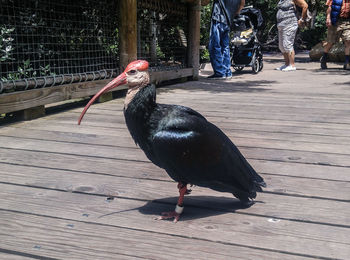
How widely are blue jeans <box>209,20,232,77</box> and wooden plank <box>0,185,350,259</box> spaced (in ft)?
21.7

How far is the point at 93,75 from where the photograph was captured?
552 centimetres

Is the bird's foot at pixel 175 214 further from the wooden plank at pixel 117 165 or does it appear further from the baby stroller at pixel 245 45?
Answer: the baby stroller at pixel 245 45

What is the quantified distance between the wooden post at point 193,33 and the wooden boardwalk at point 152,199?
4.15 metres

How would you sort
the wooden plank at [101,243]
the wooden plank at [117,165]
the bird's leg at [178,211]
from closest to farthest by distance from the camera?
the wooden plank at [101,243]
the bird's leg at [178,211]
the wooden plank at [117,165]

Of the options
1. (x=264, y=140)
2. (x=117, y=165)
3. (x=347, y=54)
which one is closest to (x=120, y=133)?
(x=117, y=165)

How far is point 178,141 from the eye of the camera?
1.93m

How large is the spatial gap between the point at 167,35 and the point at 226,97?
7.58 ft

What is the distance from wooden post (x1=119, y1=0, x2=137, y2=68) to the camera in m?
5.85

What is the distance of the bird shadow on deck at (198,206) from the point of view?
7.13 ft

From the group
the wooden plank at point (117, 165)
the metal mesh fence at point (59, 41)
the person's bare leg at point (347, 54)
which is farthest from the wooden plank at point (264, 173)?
the person's bare leg at point (347, 54)

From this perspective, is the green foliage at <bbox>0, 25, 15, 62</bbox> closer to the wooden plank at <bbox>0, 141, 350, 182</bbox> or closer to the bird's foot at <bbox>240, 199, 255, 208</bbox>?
the wooden plank at <bbox>0, 141, 350, 182</bbox>

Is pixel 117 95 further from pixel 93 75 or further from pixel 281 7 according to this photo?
pixel 281 7

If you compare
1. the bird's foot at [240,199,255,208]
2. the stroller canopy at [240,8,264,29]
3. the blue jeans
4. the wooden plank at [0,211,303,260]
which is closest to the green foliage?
the wooden plank at [0,211,303,260]

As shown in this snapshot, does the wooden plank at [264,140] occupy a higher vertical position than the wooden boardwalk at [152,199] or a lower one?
higher
